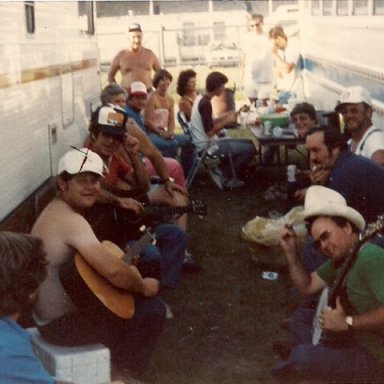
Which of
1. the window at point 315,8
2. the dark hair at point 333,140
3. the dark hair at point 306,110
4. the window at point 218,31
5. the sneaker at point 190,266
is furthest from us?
the window at point 218,31

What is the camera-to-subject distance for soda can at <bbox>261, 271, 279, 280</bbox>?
202 inches

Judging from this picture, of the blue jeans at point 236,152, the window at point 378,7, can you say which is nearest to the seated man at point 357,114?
the window at point 378,7

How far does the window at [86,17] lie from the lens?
6.94 meters

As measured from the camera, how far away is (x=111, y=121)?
4.55 metres

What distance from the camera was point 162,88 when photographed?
7738 mm

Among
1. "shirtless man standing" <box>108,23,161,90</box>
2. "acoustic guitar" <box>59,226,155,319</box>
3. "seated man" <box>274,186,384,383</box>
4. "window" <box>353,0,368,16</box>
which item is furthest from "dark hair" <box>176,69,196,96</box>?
"seated man" <box>274,186,384,383</box>

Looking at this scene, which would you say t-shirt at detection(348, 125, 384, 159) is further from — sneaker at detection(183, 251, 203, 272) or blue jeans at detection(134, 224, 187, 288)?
sneaker at detection(183, 251, 203, 272)

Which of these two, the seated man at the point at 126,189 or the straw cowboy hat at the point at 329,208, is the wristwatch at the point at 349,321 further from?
the seated man at the point at 126,189

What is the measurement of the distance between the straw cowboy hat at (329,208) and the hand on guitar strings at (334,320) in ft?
0.98

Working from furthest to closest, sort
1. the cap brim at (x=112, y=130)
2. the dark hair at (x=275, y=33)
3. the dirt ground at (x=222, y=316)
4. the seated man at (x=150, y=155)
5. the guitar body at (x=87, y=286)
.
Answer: the dark hair at (x=275, y=33), the seated man at (x=150, y=155), the cap brim at (x=112, y=130), the dirt ground at (x=222, y=316), the guitar body at (x=87, y=286)

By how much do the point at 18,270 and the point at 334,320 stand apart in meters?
1.16

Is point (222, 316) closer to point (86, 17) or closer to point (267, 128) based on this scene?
point (267, 128)

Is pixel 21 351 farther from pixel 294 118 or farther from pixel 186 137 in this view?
pixel 186 137

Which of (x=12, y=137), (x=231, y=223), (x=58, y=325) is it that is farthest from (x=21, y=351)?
(x=231, y=223)
